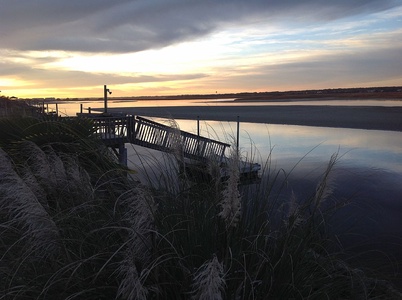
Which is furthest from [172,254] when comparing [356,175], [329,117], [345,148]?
[329,117]

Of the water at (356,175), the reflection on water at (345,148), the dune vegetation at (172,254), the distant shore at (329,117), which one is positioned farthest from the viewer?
the distant shore at (329,117)

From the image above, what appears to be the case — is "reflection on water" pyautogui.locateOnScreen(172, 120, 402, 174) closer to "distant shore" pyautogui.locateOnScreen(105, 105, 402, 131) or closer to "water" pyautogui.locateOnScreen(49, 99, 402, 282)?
"water" pyautogui.locateOnScreen(49, 99, 402, 282)

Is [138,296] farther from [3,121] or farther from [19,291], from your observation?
[3,121]

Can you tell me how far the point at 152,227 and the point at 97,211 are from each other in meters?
0.90

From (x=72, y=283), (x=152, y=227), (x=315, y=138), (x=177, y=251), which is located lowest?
(x=315, y=138)

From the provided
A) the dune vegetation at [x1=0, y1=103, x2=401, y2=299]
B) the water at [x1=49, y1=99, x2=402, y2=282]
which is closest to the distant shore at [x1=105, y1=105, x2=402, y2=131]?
the water at [x1=49, y1=99, x2=402, y2=282]

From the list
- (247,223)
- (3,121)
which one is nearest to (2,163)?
(247,223)

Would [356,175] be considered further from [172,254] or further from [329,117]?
[329,117]

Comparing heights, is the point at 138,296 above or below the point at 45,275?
above

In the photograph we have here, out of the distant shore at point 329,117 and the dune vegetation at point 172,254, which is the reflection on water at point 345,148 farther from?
the dune vegetation at point 172,254

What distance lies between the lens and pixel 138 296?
2076mm

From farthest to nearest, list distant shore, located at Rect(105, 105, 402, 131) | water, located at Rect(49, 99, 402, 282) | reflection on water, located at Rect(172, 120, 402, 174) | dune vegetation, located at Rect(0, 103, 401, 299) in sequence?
1. distant shore, located at Rect(105, 105, 402, 131)
2. reflection on water, located at Rect(172, 120, 402, 174)
3. water, located at Rect(49, 99, 402, 282)
4. dune vegetation, located at Rect(0, 103, 401, 299)

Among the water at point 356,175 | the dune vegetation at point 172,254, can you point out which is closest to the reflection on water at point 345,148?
the water at point 356,175

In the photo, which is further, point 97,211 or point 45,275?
point 97,211
